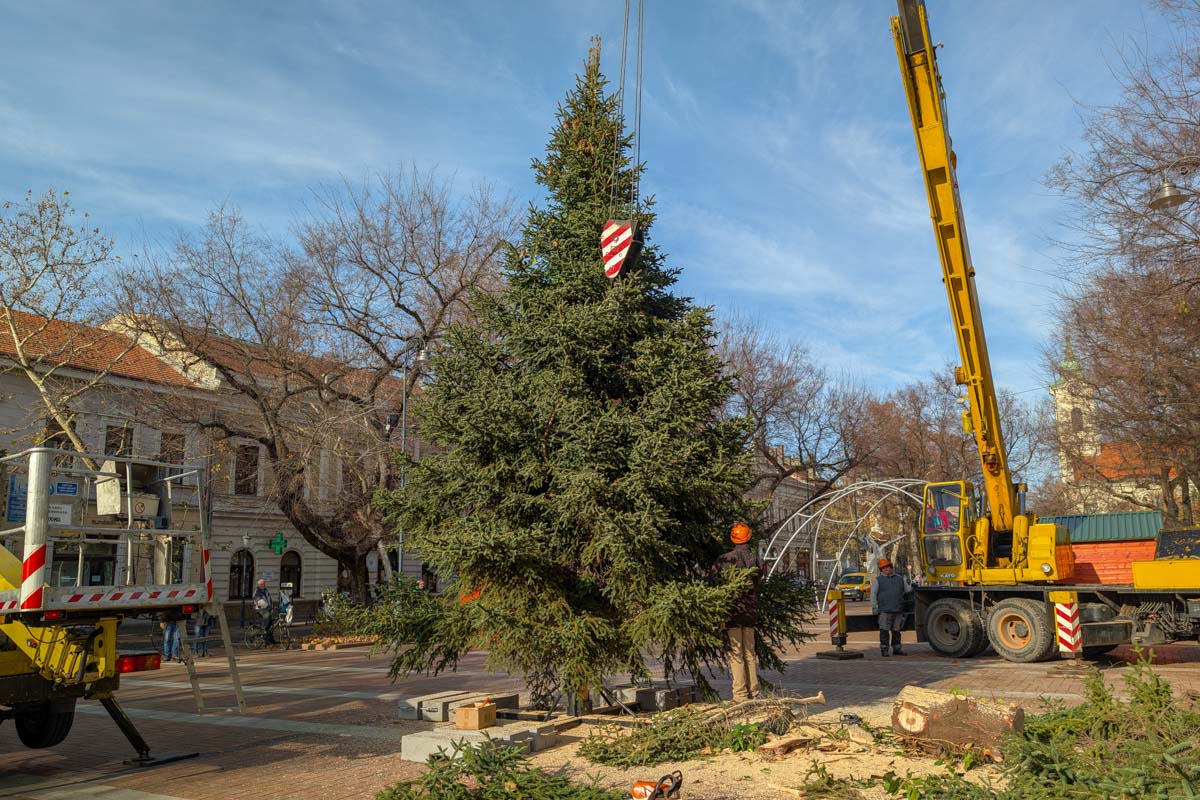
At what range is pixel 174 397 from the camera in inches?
896

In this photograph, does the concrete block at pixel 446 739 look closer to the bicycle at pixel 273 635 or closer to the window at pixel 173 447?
the bicycle at pixel 273 635

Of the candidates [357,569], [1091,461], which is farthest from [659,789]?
[1091,461]

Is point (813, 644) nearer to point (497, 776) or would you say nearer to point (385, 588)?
point (385, 588)

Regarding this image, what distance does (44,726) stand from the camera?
848cm

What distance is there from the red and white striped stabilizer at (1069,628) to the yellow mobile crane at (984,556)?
0.02 m

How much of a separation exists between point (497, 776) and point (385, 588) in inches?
170

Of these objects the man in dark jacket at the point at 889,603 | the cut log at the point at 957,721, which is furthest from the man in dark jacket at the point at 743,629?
the man in dark jacket at the point at 889,603

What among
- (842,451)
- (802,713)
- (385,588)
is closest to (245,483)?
(842,451)

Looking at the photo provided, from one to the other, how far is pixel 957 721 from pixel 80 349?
19.4 meters

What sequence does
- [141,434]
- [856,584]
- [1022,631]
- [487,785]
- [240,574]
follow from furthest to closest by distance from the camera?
[856,584]
[240,574]
[141,434]
[1022,631]
[487,785]

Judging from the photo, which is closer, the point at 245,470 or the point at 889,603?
the point at 889,603

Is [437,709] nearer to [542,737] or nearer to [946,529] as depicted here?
[542,737]

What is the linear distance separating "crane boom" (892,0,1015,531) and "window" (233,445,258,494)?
96.6 feet

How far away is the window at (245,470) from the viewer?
3597 cm
